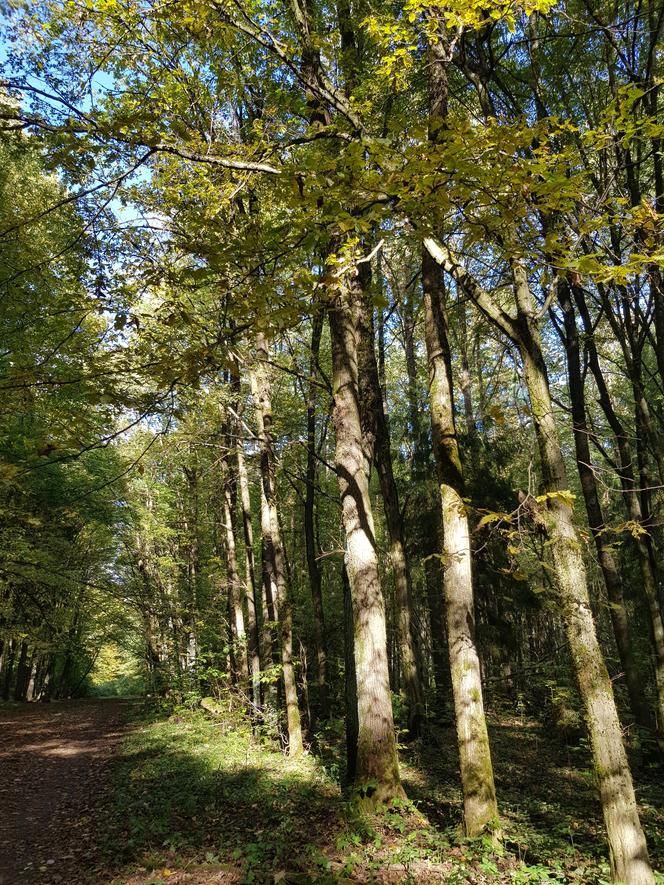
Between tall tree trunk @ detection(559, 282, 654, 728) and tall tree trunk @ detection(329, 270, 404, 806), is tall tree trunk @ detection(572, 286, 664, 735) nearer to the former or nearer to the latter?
tall tree trunk @ detection(559, 282, 654, 728)

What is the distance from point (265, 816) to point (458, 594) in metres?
3.85

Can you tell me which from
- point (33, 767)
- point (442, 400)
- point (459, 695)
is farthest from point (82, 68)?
point (33, 767)

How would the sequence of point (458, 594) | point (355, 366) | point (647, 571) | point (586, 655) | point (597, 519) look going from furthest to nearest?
1. point (597, 519)
2. point (647, 571)
3. point (355, 366)
4. point (458, 594)
5. point (586, 655)

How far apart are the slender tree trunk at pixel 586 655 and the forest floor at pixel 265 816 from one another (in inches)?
27.3

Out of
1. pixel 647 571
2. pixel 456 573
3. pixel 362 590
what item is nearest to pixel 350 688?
pixel 362 590

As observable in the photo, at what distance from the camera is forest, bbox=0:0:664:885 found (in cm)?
385

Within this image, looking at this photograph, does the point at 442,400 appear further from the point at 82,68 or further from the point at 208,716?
the point at 208,716

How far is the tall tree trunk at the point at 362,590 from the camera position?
509 centimetres

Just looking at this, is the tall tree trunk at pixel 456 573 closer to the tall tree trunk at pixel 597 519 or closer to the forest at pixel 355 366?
the forest at pixel 355 366

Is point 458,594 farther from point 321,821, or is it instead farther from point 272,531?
point 272,531

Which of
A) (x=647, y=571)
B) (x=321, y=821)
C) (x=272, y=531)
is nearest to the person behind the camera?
(x=321, y=821)

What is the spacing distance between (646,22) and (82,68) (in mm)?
9133

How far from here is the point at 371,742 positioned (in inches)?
202

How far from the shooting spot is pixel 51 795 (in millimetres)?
7586
